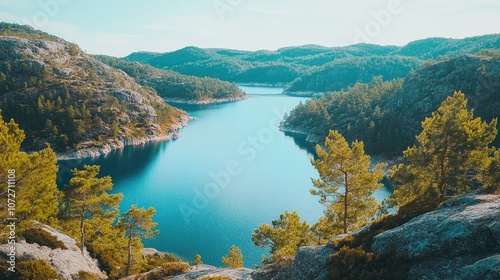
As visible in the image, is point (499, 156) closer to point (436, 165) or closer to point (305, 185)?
point (436, 165)

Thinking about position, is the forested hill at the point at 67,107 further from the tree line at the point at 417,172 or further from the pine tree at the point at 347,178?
the pine tree at the point at 347,178

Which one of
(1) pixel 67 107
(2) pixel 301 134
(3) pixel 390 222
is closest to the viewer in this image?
(3) pixel 390 222

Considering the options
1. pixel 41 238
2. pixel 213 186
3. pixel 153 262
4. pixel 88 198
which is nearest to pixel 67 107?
pixel 213 186

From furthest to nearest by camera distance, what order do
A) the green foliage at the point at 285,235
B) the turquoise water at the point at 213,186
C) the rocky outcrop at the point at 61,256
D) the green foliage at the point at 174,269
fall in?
1. the turquoise water at the point at 213,186
2. the green foliage at the point at 285,235
3. the green foliage at the point at 174,269
4. the rocky outcrop at the point at 61,256

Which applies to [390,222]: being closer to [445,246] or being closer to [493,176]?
[445,246]

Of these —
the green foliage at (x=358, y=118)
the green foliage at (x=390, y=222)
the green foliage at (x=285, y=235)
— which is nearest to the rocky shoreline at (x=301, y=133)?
the green foliage at (x=358, y=118)

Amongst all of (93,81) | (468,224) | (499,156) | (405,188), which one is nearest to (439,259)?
(468,224)
